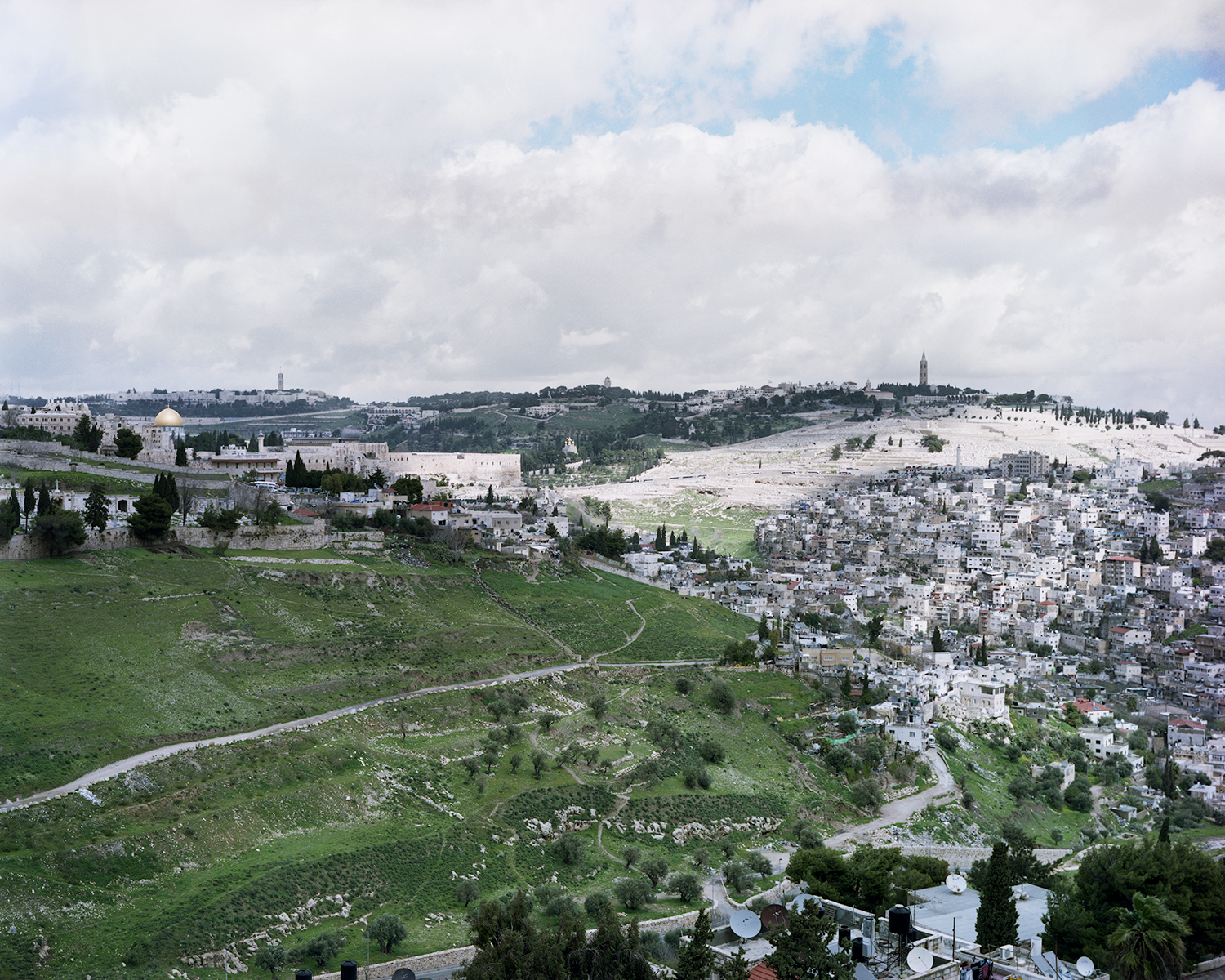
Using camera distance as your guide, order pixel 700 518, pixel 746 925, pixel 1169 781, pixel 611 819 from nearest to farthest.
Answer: pixel 746 925
pixel 611 819
pixel 1169 781
pixel 700 518

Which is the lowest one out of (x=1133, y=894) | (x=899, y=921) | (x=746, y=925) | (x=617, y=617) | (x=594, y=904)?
(x=594, y=904)

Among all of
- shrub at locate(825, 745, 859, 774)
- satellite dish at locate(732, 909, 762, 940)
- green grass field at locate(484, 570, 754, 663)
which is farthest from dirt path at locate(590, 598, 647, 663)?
satellite dish at locate(732, 909, 762, 940)

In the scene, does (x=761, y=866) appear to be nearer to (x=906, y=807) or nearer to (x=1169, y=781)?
(x=906, y=807)

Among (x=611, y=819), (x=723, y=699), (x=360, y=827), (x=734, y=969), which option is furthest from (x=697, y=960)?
(x=723, y=699)

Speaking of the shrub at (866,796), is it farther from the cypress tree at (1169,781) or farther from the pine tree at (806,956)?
the pine tree at (806,956)

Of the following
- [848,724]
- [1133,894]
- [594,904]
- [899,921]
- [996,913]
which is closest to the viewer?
[899,921]

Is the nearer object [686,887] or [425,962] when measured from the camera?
[425,962]
